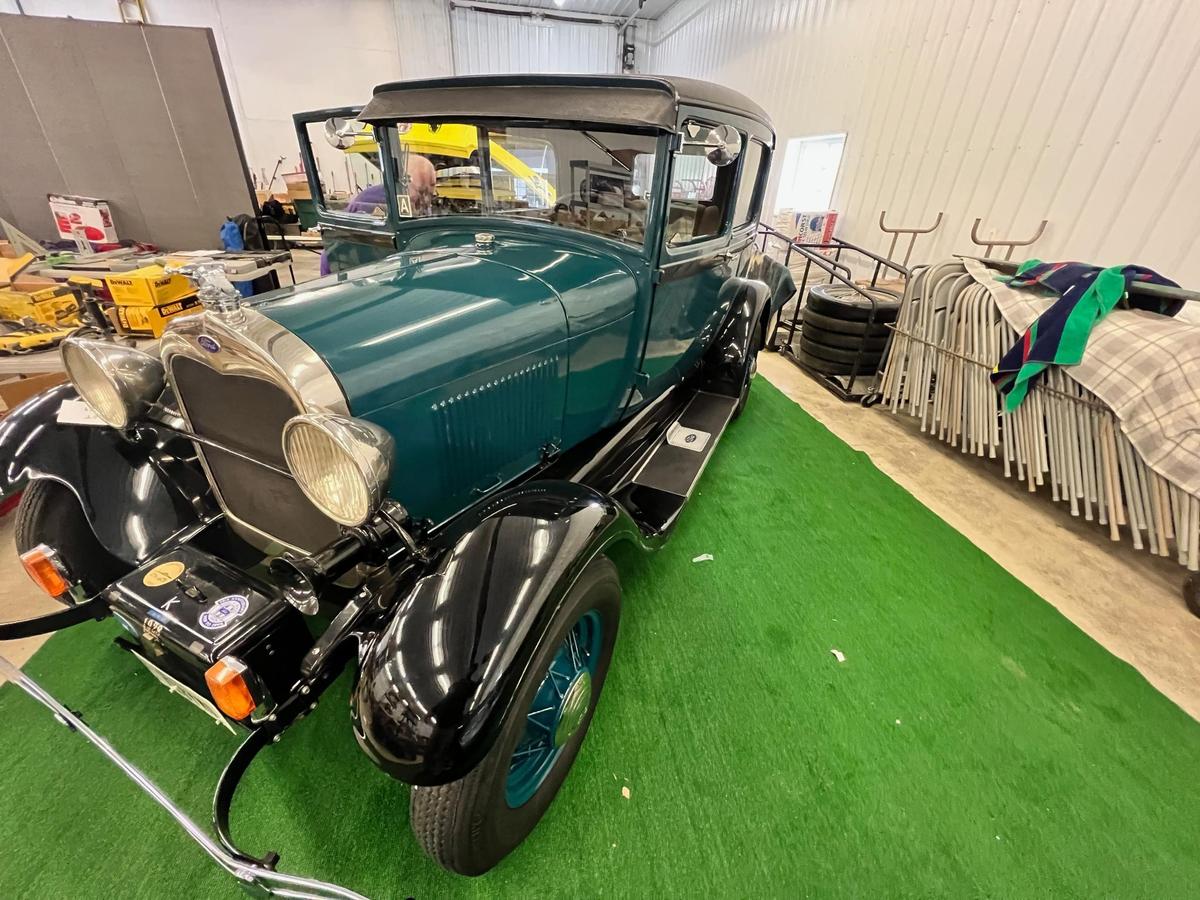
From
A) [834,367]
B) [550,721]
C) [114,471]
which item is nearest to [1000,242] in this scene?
[834,367]

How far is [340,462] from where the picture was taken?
3.96 feet

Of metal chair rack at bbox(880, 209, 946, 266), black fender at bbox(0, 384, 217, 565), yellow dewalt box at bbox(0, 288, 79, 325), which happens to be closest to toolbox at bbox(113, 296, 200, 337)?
yellow dewalt box at bbox(0, 288, 79, 325)

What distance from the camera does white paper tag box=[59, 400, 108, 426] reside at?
5.76ft

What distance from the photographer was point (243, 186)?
6.89m

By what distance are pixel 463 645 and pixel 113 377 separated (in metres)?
1.39

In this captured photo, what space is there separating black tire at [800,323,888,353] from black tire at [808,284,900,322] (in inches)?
6.4

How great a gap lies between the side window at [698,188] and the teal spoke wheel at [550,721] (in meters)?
1.83

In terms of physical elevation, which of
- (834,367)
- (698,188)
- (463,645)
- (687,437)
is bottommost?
(834,367)

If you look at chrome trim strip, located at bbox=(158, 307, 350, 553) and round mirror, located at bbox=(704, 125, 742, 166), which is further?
round mirror, located at bbox=(704, 125, 742, 166)

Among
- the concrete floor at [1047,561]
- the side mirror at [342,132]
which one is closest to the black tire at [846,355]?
the concrete floor at [1047,561]

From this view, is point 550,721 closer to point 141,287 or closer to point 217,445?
point 217,445

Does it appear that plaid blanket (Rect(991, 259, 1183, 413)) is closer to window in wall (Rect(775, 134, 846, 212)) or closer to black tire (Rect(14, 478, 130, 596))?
window in wall (Rect(775, 134, 846, 212))

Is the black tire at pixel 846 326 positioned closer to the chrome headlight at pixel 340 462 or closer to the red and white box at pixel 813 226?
the red and white box at pixel 813 226

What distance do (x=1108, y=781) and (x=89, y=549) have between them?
11.9ft
